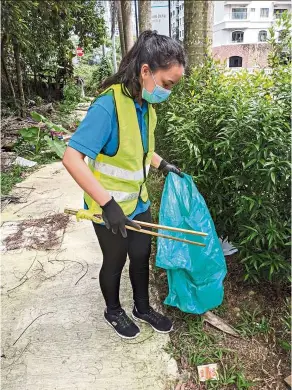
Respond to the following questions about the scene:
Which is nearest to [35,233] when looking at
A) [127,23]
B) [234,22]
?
[234,22]

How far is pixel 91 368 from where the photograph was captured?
5.84ft

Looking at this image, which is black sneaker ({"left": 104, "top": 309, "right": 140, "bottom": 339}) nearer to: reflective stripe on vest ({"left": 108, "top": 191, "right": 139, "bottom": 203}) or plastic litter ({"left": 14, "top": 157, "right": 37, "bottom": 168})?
reflective stripe on vest ({"left": 108, "top": 191, "right": 139, "bottom": 203})

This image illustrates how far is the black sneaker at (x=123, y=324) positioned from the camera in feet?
6.41

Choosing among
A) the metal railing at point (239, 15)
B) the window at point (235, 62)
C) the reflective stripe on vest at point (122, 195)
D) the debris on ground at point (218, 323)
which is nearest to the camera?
the reflective stripe on vest at point (122, 195)

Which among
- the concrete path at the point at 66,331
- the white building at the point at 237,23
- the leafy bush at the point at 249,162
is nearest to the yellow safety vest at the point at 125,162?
→ the leafy bush at the point at 249,162

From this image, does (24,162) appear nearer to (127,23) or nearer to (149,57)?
(149,57)

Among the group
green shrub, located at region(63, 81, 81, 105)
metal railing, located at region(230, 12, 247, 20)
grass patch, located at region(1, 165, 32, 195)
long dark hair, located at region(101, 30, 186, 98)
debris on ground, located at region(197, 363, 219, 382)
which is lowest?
debris on ground, located at region(197, 363, 219, 382)

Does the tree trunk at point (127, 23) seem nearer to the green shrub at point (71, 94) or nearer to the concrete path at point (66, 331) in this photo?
the green shrub at point (71, 94)

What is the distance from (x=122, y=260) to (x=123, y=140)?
2.22 feet

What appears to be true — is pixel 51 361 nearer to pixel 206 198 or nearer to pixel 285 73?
pixel 206 198

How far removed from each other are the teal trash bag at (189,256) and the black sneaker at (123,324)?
0.27 metres

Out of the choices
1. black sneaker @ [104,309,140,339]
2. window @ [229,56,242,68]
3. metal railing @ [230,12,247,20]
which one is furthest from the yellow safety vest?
metal railing @ [230,12,247,20]

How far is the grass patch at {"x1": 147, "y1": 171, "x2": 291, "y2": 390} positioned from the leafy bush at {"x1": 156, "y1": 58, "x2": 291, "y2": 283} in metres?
0.21

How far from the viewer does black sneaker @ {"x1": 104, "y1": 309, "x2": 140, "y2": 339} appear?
76.9 inches
